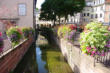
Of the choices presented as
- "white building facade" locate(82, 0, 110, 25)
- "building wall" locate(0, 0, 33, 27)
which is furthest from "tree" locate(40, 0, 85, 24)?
"white building facade" locate(82, 0, 110, 25)

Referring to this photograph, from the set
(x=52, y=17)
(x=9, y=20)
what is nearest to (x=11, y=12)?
(x=9, y=20)

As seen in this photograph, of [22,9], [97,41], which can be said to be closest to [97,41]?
[97,41]

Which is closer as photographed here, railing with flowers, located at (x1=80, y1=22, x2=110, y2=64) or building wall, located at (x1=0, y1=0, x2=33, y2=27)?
railing with flowers, located at (x1=80, y1=22, x2=110, y2=64)

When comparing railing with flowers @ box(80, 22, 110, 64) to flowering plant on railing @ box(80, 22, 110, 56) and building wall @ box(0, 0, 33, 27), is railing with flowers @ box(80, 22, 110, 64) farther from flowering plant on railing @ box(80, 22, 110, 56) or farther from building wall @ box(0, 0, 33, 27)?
building wall @ box(0, 0, 33, 27)

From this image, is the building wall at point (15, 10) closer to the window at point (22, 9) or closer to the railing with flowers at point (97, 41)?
the window at point (22, 9)

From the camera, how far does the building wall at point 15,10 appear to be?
20.8m

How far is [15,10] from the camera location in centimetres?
2102

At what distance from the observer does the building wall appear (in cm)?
2080

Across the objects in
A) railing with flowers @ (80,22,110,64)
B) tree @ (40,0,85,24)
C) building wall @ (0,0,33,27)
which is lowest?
railing with flowers @ (80,22,110,64)

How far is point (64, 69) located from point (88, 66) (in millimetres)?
3620

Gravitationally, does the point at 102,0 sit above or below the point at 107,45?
above

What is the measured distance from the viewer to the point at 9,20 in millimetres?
20844

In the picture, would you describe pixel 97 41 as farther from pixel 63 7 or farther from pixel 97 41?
pixel 63 7

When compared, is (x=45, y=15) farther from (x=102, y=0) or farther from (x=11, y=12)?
(x=102, y=0)
